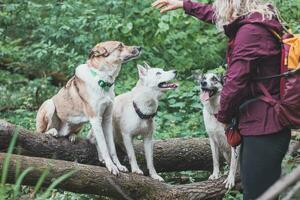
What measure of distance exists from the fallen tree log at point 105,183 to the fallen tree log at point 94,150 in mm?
475

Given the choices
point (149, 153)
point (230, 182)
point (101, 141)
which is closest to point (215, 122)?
point (230, 182)

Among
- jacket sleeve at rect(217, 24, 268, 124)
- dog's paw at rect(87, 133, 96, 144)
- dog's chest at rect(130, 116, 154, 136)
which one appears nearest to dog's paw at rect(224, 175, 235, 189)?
dog's chest at rect(130, 116, 154, 136)

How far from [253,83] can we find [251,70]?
0.49 feet

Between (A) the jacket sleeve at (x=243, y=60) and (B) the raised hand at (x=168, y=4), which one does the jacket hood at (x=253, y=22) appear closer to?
(A) the jacket sleeve at (x=243, y=60)

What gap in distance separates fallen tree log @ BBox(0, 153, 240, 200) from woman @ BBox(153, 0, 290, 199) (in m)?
1.46

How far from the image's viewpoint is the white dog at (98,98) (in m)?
5.38

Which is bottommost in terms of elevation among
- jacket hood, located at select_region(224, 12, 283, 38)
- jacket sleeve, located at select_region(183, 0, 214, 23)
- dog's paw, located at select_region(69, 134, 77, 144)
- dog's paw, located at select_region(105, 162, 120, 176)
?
dog's paw, located at select_region(105, 162, 120, 176)

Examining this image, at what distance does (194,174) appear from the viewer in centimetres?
651

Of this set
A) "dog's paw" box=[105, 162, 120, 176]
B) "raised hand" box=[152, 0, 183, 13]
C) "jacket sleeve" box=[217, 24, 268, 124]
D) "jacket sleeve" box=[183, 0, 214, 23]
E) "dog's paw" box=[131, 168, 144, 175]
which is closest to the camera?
"jacket sleeve" box=[217, 24, 268, 124]

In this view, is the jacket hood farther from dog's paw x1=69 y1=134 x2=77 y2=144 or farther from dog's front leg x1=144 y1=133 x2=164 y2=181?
dog's paw x1=69 y1=134 x2=77 y2=144

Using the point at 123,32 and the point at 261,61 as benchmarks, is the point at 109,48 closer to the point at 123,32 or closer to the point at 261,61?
the point at 261,61

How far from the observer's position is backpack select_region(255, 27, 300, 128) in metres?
3.40

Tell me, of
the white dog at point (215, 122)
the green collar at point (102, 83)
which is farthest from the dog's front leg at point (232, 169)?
the green collar at point (102, 83)

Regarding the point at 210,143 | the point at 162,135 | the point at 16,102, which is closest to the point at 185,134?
the point at 162,135
